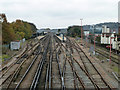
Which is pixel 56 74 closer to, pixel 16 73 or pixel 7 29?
pixel 16 73

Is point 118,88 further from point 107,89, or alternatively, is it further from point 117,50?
point 117,50

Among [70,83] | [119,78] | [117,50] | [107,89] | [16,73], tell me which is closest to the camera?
[107,89]

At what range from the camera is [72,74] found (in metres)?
11.6

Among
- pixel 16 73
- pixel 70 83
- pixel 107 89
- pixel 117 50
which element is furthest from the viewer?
pixel 117 50

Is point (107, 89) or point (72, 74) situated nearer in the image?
point (107, 89)

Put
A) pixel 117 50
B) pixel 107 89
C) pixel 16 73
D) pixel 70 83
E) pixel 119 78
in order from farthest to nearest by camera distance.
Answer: pixel 117 50
pixel 16 73
pixel 119 78
pixel 70 83
pixel 107 89

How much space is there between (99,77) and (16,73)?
6778 mm

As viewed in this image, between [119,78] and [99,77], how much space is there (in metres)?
1.56

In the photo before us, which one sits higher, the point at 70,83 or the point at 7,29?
the point at 7,29

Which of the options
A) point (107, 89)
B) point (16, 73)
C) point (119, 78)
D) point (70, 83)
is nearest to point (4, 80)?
point (16, 73)

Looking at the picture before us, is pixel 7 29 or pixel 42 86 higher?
pixel 7 29

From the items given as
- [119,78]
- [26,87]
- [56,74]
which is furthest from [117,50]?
[26,87]

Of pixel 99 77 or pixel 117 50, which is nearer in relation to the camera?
pixel 99 77

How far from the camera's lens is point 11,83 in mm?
9703
